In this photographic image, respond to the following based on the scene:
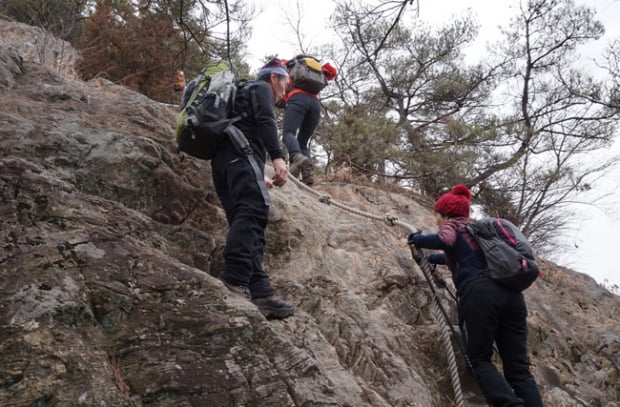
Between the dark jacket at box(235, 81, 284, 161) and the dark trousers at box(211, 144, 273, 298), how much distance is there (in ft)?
0.55

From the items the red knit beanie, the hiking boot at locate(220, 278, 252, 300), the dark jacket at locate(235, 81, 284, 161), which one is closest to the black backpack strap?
the dark jacket at locate(235, 81, 284, 161)

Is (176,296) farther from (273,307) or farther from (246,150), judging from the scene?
(246,150)

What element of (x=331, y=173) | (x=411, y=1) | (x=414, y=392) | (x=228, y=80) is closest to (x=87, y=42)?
(x=331, y=173)

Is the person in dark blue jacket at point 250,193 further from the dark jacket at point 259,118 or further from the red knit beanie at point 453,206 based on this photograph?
the red knit beanie at point 453,206

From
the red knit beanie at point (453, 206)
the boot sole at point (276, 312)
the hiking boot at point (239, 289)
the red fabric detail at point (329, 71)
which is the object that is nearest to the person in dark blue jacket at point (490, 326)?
the red knit beanie at point (453, 206)

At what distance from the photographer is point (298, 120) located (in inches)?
266

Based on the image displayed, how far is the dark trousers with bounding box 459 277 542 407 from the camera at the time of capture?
159 inches

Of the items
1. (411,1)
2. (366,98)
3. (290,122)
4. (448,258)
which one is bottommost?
(448,258)

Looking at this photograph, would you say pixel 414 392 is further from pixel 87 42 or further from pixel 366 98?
pixel 366 98

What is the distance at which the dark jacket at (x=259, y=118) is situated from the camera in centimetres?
401

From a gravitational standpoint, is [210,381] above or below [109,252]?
below

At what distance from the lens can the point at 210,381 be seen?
2.77 meters

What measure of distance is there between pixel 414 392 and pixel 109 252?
2.60 m

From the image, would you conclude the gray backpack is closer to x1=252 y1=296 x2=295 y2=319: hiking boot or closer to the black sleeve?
x1=252 y1=296 x2=295 y2=319: hiking boot
